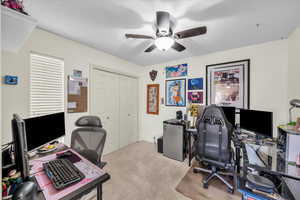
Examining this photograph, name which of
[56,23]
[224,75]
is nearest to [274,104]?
[224,75]

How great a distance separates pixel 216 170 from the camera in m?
2.00

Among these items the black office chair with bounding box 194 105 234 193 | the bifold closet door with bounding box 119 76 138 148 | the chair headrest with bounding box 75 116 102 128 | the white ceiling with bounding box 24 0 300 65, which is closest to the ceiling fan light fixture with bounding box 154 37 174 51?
the white ceiling with bounding box 24 0 300 65

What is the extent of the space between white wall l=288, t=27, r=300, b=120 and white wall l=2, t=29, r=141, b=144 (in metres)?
3.52

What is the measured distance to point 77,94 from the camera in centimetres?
239

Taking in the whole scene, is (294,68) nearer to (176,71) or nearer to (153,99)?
(176,71)

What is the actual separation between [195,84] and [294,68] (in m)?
1.60

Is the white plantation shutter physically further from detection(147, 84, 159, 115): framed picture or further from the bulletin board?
detection(147, 84, 159, 115): framed picture

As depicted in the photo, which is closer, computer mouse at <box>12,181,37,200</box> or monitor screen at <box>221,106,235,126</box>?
computer mouse at <box>12,181,37,200</box>

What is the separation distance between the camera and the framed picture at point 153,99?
364cm

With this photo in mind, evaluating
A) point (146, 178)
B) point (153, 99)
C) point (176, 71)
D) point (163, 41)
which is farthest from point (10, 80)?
point (176, 71)

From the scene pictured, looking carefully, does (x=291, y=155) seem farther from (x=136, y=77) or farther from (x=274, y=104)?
(x=136, y=77)

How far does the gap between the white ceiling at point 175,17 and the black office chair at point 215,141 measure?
50.1 inches

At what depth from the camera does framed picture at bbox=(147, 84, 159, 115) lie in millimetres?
3637

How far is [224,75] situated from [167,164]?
2279 mm
